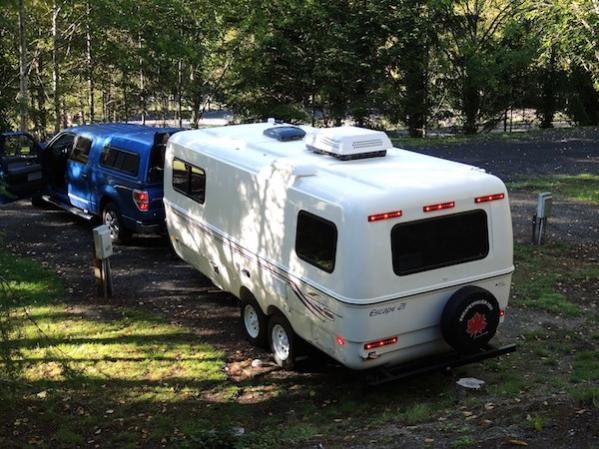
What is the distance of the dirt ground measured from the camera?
5.73 m

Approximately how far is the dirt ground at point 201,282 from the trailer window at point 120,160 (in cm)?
143

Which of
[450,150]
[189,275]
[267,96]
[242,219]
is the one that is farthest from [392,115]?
[242,219]

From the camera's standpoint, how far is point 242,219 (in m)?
8.46

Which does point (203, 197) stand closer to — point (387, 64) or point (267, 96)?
point (267, 96)

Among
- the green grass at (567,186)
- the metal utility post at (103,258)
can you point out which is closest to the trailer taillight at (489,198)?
the metal utility post at (103,258)

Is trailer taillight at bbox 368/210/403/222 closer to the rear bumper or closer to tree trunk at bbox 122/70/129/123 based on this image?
the rear bumper

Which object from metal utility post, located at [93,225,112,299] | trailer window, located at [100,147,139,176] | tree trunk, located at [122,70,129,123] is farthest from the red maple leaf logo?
tree trunk, located at [122,70,129,123]

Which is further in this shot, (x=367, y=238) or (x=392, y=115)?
(x=392, y=115)

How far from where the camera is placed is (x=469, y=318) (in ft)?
23.0

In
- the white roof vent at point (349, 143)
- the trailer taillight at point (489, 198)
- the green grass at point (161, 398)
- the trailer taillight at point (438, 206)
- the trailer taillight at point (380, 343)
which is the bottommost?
the green grass at point (161, 398)

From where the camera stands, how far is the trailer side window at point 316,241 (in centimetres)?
682

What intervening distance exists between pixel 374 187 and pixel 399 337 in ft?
4.89

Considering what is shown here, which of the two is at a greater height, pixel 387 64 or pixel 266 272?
pixel 387 64

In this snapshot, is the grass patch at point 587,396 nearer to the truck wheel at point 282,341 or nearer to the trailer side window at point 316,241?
the trailer side window at point 316,241
